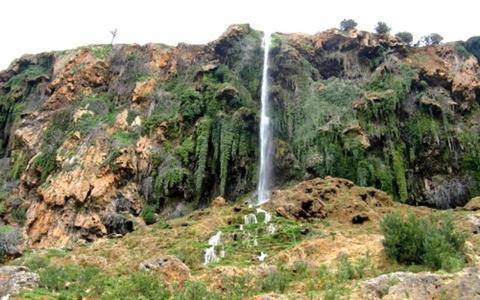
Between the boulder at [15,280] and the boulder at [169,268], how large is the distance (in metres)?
3.28

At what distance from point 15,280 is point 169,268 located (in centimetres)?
463

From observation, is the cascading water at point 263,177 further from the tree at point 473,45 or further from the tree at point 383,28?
the tree at point 473,45

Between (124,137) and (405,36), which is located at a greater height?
(405,36)

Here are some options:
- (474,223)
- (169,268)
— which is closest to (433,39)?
(474,223)

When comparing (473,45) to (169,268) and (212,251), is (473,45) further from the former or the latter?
(169,268)

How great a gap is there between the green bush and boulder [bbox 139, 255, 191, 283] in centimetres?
669

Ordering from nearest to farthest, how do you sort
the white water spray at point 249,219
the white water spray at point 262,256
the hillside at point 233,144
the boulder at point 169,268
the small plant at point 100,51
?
the boulder at point 169,268 < the white water spray at point 262,256 < the white water spray at point 249,219 < the hillside at point 233,144 < the small plant at point 100,51

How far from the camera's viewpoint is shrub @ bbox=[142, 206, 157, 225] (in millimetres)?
38250

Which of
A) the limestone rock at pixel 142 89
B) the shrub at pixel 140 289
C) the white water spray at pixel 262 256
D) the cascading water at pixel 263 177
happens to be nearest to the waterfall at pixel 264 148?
Answer: the cascading water at pixel 263 177

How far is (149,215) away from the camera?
127ft

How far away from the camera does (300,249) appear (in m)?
21.9

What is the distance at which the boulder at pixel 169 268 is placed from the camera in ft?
57.0

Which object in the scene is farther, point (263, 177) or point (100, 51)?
point (100, 51)

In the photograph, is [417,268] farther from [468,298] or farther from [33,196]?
[33,196]
